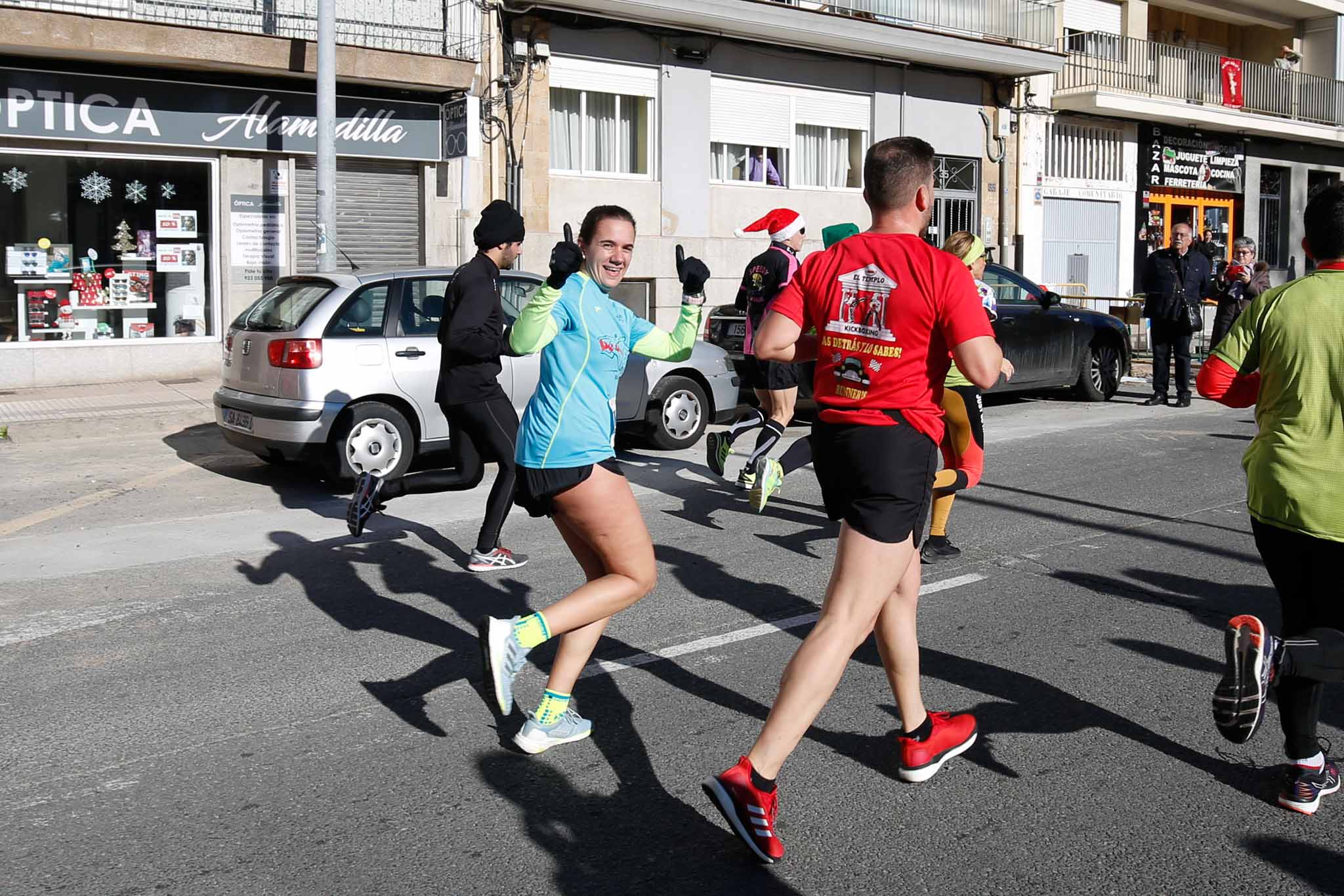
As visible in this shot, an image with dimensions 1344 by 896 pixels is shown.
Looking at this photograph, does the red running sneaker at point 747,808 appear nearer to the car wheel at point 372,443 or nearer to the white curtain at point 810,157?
the car wheel at point 372,443

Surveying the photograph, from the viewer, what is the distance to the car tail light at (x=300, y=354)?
9016 mm

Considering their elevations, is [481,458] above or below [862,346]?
below

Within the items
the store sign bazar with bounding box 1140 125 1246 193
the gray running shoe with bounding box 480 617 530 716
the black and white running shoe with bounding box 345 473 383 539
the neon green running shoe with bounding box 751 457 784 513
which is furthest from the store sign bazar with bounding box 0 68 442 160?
the store sign bazar with bounding box 1140 125 1246 193

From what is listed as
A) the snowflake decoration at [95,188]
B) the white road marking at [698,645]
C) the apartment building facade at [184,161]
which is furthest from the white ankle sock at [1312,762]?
the snowflake decoration at [95,188]

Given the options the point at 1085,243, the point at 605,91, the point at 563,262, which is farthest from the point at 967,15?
the point at 563,262

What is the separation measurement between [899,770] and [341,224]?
45.6 feet

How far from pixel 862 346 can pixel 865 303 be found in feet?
0.40

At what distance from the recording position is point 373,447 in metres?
9.23

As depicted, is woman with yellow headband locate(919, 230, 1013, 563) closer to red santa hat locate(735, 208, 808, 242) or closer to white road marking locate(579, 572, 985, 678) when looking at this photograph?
white road marking locate(579, 572, 985, 678)

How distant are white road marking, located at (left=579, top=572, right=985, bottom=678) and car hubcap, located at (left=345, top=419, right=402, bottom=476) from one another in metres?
4.04

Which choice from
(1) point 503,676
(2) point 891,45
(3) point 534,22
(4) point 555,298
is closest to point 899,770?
(1) point 503,676

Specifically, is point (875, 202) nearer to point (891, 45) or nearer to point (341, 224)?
point (341, 224)

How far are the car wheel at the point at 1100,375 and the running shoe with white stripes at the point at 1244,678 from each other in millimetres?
11385

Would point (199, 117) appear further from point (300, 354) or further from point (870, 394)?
point (870, 394)
